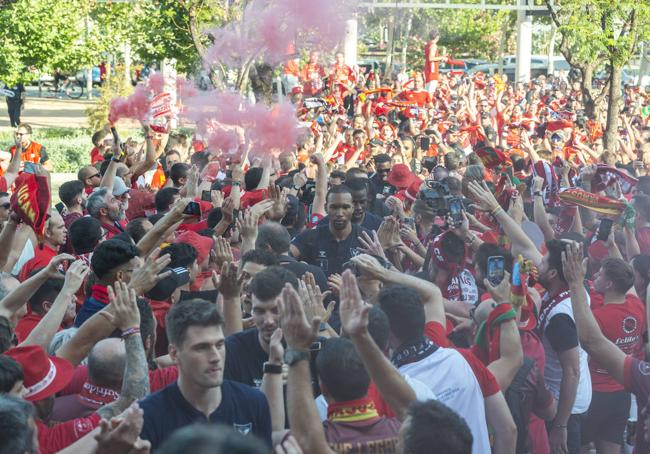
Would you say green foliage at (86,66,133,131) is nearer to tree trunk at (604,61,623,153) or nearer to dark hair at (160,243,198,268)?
tree trunk at (604,61,623,153)

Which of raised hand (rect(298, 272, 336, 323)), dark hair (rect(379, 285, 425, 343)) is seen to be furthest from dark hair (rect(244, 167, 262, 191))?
dark hair (rect(379, 285, 425, 343))

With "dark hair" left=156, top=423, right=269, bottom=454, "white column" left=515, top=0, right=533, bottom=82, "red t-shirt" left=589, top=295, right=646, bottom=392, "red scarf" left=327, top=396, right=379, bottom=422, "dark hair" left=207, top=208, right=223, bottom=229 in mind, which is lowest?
"red t-shirt" left=589, top=295, right=646, bottom=392

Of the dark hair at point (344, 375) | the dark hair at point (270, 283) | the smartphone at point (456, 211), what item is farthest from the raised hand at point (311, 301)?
the smartphone at point (456, 211)

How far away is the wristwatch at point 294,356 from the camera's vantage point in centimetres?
421

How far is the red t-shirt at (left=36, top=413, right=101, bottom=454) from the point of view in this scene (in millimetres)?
4191

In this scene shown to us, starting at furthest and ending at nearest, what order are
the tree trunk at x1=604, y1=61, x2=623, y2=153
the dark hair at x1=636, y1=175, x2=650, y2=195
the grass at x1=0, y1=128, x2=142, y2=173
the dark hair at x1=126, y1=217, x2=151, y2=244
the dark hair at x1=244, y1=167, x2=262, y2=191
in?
the grass at x1=0, y1=128, x2=142, y2=173, the tree trunk at x1=604, y1=61, x2=623, y2=153, the dark hair at x1=244, y1=167, x2=262, y2=191, the dark hair at x1=636, y1=175, x2=650, y2=195, the dark hair at x1=126, y1=217, x2=151, y2=244

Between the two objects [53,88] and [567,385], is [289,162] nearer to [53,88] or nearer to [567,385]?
[567,385]

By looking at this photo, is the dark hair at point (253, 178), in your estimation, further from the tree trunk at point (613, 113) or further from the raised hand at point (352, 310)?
the tree trunk at point (613, 113)

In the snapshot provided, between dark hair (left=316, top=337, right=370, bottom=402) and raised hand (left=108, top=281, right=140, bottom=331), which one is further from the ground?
raised hand (left=108, top=281, right=140, bottom=331)

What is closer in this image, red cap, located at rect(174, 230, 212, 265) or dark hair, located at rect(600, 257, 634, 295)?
dark hair, located at rect(600, 257, 634, 295)

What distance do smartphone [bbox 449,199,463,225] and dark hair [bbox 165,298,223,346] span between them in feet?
11.5

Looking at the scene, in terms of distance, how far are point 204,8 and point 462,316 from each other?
1548 centimetres

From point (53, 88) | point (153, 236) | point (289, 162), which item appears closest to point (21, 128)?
point (289, 162)

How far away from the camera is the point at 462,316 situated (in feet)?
22.1
